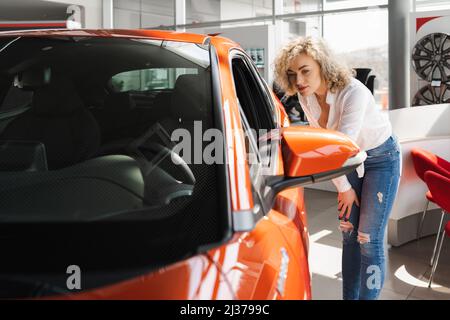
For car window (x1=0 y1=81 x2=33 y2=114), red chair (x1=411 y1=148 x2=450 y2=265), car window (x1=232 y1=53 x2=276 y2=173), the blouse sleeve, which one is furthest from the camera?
red chair (x1=411 y1=148 x2=450 y2=265)

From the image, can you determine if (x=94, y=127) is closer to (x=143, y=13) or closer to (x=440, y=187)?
(x=440, y=187)

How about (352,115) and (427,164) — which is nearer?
(352,115)

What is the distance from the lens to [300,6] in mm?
9422

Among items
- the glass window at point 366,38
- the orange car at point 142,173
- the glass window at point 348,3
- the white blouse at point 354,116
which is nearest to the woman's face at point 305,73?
the white blouse at point 354,116

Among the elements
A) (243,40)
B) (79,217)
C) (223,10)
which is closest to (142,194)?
(79,217)

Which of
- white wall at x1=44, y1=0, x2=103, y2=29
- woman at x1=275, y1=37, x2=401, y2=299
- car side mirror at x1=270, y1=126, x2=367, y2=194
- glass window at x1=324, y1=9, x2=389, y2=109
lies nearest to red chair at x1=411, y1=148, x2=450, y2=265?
woman at x1=275, y1=37, x2=401, y2=299

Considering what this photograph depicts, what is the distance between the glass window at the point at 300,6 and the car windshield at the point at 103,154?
826cm

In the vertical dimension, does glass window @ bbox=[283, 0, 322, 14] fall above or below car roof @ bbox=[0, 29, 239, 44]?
above

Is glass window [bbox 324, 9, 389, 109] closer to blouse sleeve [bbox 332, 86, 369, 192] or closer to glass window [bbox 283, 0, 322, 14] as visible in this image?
glass window [bbox 283, 0, 322, 14]

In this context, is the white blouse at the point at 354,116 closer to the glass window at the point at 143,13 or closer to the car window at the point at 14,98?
the car window at the point at 14,98

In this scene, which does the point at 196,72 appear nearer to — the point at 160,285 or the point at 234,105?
the point at 234,105

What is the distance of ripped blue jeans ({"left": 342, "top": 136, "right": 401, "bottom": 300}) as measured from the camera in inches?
84.1

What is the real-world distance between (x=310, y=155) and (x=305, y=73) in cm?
80

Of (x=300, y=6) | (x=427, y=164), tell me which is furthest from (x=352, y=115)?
(x=300, y=6)
